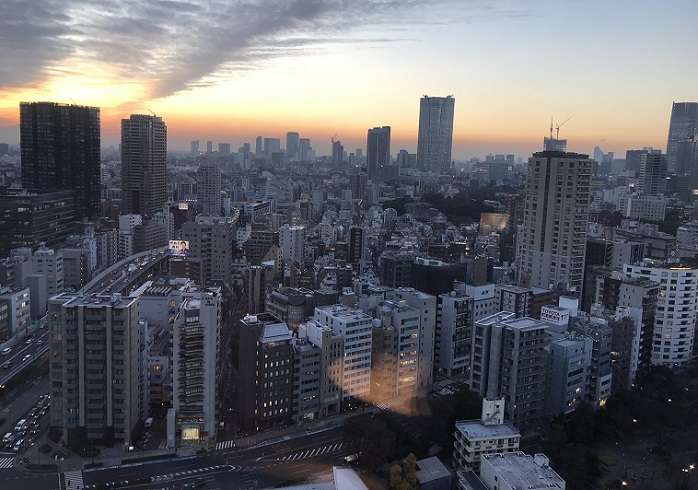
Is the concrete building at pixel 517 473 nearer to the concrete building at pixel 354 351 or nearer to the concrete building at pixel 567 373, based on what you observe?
the concrete building at pixel 567 373

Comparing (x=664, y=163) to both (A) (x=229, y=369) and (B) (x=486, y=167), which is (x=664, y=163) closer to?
(B) (x=486, y=167)

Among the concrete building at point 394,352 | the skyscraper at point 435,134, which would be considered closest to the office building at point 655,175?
the skyscraper at point 435,134

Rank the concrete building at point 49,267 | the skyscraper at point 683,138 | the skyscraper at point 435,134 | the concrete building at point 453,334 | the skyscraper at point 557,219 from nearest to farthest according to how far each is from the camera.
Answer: the concrete building at point 453,334 < the concrete building at point 49,267 < the skyscraper at point 557,219 < the skyscraper at point 683,138 < the skyscraper at point 435,134

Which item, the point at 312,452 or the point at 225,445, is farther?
the point at 225,445

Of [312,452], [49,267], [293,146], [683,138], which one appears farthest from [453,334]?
[293,146]

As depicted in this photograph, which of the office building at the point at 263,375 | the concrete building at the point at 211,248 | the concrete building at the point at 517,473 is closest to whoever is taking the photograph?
the concrete building at the point at 517,473

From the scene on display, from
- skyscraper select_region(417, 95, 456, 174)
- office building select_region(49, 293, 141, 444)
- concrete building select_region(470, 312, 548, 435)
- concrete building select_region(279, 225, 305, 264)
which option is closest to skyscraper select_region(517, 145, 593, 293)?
concrete building select_region(470, 312, 548, 435)

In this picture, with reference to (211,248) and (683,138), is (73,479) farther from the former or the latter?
(683,138)
